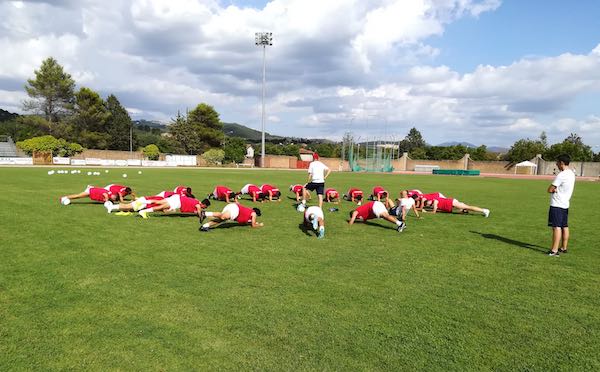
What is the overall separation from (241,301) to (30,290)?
8.59 feet

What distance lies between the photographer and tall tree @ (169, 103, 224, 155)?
268 ft

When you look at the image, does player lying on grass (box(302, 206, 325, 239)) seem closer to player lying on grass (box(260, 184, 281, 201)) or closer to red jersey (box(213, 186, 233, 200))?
red jersey (box(213, 186, 233, 200))

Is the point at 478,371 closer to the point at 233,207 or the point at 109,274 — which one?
the point at 109,274

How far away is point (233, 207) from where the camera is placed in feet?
30.0

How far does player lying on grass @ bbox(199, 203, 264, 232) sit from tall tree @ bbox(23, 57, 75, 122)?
7406cm

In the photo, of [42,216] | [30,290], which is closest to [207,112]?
[42,216]

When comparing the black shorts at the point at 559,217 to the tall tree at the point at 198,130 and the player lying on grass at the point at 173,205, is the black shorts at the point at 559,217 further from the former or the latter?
the tall tree at the point at 198,130

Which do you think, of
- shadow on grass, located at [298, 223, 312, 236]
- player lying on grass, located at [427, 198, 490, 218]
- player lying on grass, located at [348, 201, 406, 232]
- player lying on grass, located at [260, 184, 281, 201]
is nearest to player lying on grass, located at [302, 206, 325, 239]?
shadow on grass, located at [298, 223, 312, 236]

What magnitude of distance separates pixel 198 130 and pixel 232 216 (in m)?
78.7

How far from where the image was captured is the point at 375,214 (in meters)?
10.1

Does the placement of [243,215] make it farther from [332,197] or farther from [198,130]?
[198,130]

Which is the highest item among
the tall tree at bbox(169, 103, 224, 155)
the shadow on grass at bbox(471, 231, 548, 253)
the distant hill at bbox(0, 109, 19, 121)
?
the distant hill at bbox(0, 109, 19, 121)

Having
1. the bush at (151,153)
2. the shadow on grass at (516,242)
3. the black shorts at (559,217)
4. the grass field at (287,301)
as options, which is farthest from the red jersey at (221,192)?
the bush at (151,153)

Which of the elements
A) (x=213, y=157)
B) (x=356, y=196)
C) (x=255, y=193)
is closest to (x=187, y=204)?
(x=255, y=193)
